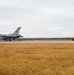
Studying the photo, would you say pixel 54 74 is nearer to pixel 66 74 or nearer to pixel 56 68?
pixel 66 74

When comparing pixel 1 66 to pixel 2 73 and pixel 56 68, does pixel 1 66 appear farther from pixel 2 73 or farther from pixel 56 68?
pixel 56 68

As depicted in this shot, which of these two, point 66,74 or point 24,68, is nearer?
point 66,74

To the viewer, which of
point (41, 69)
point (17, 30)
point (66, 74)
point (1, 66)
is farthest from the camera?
point (17, 30)

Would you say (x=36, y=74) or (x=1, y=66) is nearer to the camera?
(x=36, y=74)

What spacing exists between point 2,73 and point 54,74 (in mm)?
4784

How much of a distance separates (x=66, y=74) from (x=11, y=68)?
6.04m

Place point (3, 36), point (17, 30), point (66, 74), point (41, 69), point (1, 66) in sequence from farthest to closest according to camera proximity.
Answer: point (17, 30), point (3, 36), point (1, 66), point (41, 69), point (66, 74)

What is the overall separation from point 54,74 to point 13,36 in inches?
4552

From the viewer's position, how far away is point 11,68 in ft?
79.2

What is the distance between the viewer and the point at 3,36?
13112 cm

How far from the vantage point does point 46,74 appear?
69.3 ft

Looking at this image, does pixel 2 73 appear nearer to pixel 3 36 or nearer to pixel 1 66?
pixel 1 66

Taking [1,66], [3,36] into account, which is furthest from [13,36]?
[1,66]

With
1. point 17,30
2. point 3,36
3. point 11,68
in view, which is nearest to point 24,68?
point 11,68
